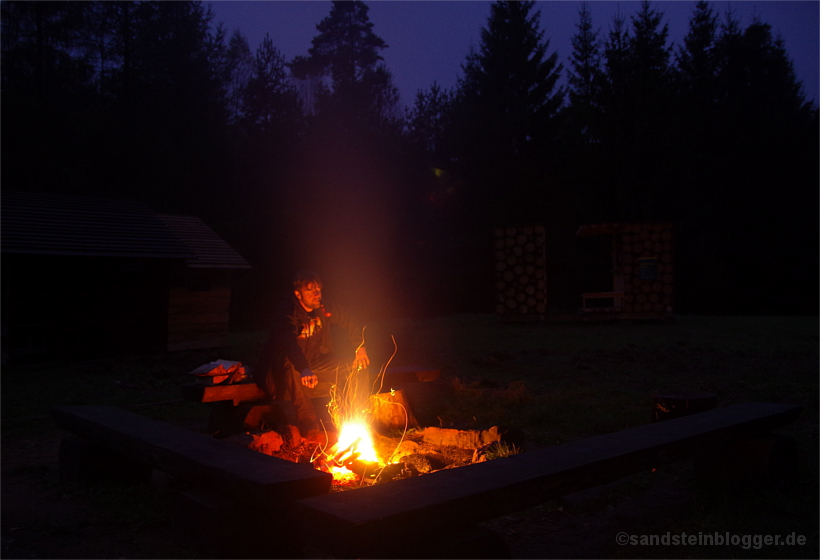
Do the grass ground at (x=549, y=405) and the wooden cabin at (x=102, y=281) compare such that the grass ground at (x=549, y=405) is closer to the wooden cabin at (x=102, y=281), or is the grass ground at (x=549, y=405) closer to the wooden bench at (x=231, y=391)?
the wooden bench at (x=231, y=391)

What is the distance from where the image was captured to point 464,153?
24.1 m

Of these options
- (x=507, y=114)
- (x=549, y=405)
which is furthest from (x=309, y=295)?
(x=507, y=114)

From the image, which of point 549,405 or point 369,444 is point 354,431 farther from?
point 549,405

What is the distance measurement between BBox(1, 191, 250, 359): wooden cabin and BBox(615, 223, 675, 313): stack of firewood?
29.6ft

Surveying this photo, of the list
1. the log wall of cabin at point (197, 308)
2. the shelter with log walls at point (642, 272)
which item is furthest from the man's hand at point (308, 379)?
the shelter with log walls at point (642, 272)

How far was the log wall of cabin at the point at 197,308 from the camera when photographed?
512 inches

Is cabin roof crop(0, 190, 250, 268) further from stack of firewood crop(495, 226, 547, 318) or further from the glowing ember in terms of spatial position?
the glowing ember

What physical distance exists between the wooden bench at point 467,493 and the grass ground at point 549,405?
0.50m

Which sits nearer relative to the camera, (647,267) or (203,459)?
(203,459)

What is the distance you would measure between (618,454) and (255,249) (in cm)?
2001

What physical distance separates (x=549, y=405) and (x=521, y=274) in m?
8.88

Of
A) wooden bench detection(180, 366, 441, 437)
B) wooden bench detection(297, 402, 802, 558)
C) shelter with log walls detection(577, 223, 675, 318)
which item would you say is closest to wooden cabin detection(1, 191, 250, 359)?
wooden bench detection(180, 366, 441, 437)

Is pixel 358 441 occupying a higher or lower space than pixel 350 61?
lower

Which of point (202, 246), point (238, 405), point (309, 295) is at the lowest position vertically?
point (238, 405)
